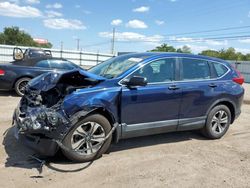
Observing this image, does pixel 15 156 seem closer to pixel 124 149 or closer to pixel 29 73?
pixel 124 149

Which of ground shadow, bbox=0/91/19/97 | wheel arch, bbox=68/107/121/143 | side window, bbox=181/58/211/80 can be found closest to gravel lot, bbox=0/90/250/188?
wheel arch, bbox=68/107/121/143

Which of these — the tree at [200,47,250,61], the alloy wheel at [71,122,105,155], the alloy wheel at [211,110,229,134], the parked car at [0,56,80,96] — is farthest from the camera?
the tree at [200,47,250,61]

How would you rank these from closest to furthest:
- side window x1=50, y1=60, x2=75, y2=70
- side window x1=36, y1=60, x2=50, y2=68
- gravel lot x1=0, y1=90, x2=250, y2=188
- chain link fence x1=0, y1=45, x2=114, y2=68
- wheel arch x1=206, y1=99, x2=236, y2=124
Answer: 1. gravel lot x1=0, y1=90, x2=250, y2=188
2. wheel arch x1=206, y1=99, x2=236, y2=124
3. side window x1=36, y1=60, x2=50, y2=68
4. side window x1=50, y1=60, x2=75, y2=70
5. chain link fence x1=0, y1=45, x2=114, y2=68

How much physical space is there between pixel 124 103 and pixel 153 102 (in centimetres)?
58

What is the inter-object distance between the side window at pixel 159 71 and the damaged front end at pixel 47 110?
79cm

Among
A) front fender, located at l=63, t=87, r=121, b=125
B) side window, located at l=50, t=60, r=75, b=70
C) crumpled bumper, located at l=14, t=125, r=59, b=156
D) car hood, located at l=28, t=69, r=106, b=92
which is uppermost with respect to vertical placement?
side window, located at l=50, t=60, r=75, b=70

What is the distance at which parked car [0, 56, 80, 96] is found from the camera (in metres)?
9.41

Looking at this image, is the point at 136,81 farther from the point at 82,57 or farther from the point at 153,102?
the point at 82,57

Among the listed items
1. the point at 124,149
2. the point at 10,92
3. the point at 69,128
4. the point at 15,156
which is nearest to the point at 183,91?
the point at 124,149

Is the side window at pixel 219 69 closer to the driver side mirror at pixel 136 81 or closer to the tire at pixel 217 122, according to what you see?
the tire at pixel 217 122

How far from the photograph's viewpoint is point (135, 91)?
16.1 ft

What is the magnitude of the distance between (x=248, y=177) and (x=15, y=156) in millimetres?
3556

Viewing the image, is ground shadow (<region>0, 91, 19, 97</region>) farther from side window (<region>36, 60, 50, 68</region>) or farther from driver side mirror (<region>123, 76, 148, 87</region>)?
driver side mirror (<region>123, 76, 148, 87</region>)

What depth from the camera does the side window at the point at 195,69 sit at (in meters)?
5.65
